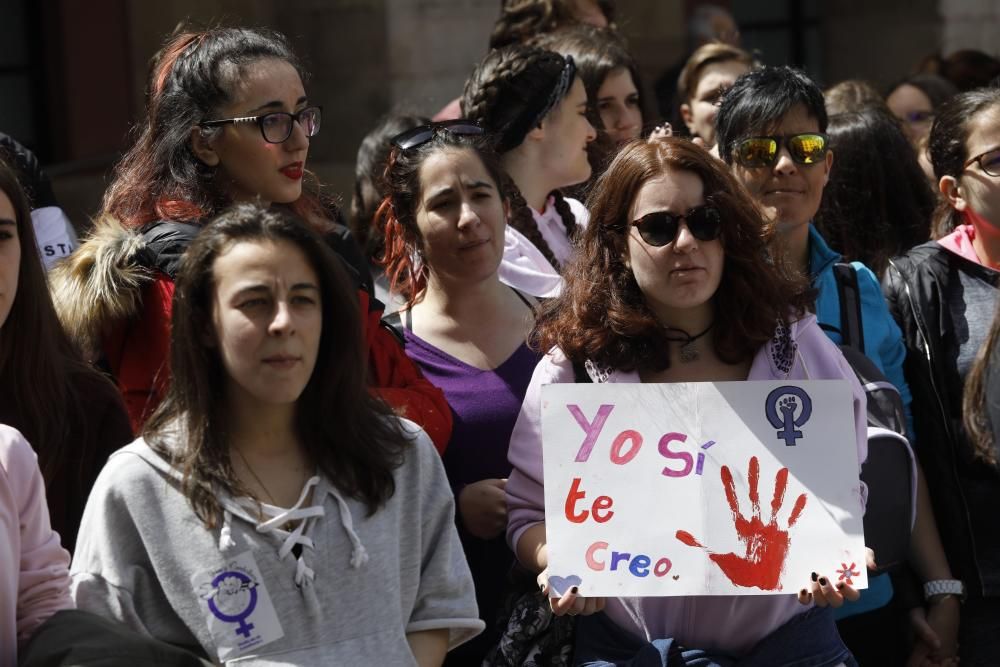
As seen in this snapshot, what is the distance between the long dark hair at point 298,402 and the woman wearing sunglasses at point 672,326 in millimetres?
442

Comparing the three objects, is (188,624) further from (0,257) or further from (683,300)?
(683,300)

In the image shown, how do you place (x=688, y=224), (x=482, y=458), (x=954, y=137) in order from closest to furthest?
(x=688, y=224) → (x=482, y=458) → (x=954, y=137)

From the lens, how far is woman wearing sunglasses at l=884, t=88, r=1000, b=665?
13.2 ft

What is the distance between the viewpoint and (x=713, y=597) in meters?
3.15

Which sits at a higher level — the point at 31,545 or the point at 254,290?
the point at 254,290

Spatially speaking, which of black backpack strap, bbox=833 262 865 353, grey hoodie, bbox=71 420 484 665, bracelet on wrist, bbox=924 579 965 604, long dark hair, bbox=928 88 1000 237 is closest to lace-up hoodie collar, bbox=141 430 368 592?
grey hoodie, bbox=71 420 484 665

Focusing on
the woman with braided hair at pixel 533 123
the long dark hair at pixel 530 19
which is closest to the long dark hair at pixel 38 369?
the woman with braided hair at pixel 533 123

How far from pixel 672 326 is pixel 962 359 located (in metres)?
1.12

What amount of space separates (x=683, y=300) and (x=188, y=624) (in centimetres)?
124

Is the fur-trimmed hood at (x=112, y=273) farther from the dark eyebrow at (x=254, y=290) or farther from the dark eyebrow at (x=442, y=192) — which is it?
the dark eyebrow at (x=442, y=192)

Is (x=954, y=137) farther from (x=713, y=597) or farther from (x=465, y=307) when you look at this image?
(x=713, y=597)

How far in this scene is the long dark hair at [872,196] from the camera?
493 centimetres

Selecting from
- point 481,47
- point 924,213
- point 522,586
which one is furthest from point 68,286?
point 481,47

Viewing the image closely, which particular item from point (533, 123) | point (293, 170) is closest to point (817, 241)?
point (533, 123)
